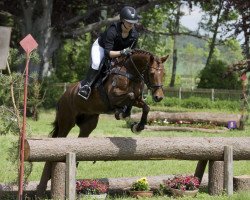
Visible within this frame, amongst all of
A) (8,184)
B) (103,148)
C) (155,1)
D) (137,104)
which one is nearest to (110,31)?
(137,104)

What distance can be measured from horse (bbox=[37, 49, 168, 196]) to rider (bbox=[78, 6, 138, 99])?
0.44 feet

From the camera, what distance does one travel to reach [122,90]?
28.9 feet

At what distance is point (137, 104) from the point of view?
8836 millimetres

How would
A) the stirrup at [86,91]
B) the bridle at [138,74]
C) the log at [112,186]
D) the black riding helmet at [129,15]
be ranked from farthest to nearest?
the stirrup at [86,91], the black riding helmet at [129,15], the bridle at [138,74], the log at [112,186]

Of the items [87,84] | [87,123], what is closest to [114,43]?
[87,84]

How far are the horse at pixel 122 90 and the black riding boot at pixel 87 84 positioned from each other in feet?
0.29

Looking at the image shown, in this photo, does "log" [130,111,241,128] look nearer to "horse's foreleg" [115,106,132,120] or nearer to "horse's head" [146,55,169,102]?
"horse's foreleg" [115,106,132,120]

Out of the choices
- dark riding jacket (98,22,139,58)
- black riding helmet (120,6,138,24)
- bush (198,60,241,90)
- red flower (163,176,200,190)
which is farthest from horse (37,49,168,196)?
bush (198,60,241,90)

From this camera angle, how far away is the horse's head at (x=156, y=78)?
26.9ft

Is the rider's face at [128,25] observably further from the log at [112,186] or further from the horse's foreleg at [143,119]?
the log at [112,186]

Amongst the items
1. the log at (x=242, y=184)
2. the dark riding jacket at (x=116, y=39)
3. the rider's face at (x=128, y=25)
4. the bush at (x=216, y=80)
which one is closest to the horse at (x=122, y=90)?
the dark riding jacket at (x=116, y=39)

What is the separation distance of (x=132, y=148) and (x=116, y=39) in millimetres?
1798

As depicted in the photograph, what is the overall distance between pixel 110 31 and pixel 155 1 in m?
18.8

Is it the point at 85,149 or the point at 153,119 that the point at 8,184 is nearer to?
the point at 85,149
